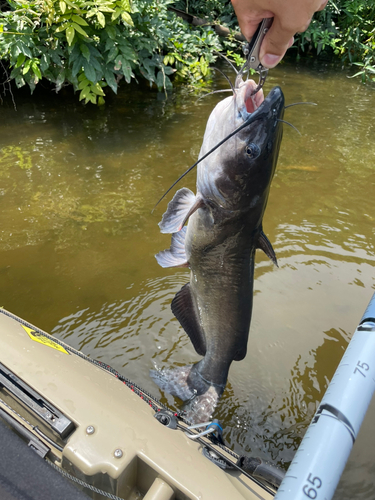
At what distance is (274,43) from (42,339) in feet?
4.78

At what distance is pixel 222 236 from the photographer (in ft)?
5.55

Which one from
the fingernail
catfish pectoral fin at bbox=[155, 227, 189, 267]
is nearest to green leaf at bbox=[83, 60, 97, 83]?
catfish pectoral fin at bbox=[155, 227, 189, 267]

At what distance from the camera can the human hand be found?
1.14 meters

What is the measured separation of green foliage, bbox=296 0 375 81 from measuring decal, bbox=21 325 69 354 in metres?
10.4

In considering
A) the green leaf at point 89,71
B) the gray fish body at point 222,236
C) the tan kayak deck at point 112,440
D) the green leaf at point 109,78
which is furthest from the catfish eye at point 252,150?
the green leaf at point 109,78

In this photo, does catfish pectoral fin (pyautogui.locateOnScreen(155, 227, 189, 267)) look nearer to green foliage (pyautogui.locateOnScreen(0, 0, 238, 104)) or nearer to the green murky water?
the green murky water

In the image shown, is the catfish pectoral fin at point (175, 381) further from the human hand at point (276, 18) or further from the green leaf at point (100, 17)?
the green leaf at point (100, 17)

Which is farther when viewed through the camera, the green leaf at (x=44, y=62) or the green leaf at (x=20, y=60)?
the green leaf at (x=44, y=62)

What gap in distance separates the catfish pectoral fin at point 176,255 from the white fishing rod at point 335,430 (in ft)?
3.44

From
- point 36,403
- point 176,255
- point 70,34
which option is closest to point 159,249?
point 176,255

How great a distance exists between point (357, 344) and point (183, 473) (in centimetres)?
68

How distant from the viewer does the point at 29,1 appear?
4.81 metres

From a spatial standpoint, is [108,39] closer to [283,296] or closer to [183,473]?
[283,296]

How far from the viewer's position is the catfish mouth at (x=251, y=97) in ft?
4.77
